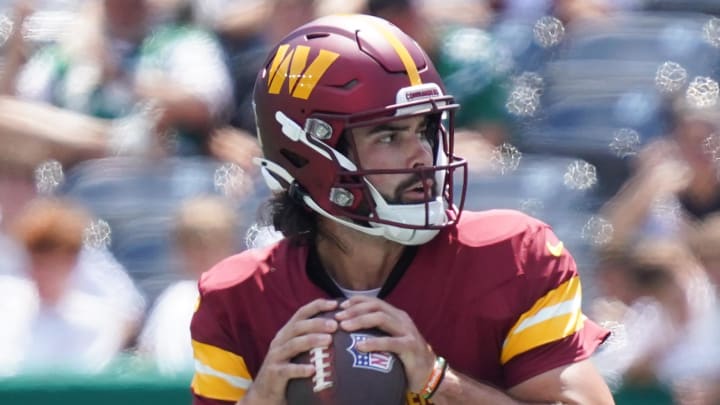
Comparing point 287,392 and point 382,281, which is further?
point 382,281

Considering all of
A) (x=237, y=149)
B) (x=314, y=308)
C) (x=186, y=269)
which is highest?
(x=314, y=308)

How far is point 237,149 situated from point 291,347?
2878 mm

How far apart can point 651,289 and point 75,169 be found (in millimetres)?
2355

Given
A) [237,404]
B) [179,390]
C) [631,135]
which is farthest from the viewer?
[631,135]

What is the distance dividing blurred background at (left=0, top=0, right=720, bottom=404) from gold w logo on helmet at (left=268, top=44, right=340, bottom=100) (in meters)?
1.92

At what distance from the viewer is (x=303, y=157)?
286cm

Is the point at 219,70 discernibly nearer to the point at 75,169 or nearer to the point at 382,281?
the point at 75,169

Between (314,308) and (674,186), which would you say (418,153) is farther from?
(674,186)

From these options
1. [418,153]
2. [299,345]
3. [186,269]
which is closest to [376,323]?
[299,345]

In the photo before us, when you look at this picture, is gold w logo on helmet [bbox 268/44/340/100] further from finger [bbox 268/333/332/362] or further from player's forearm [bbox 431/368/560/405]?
player's forearm [bbox 431/368/560/405]

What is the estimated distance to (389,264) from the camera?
2.90 metres

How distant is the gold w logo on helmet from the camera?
9.13ft

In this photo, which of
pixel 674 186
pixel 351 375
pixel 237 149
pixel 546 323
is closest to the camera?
pixel 351 375

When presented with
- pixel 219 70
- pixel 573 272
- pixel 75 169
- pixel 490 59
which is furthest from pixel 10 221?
pixel 573 272
